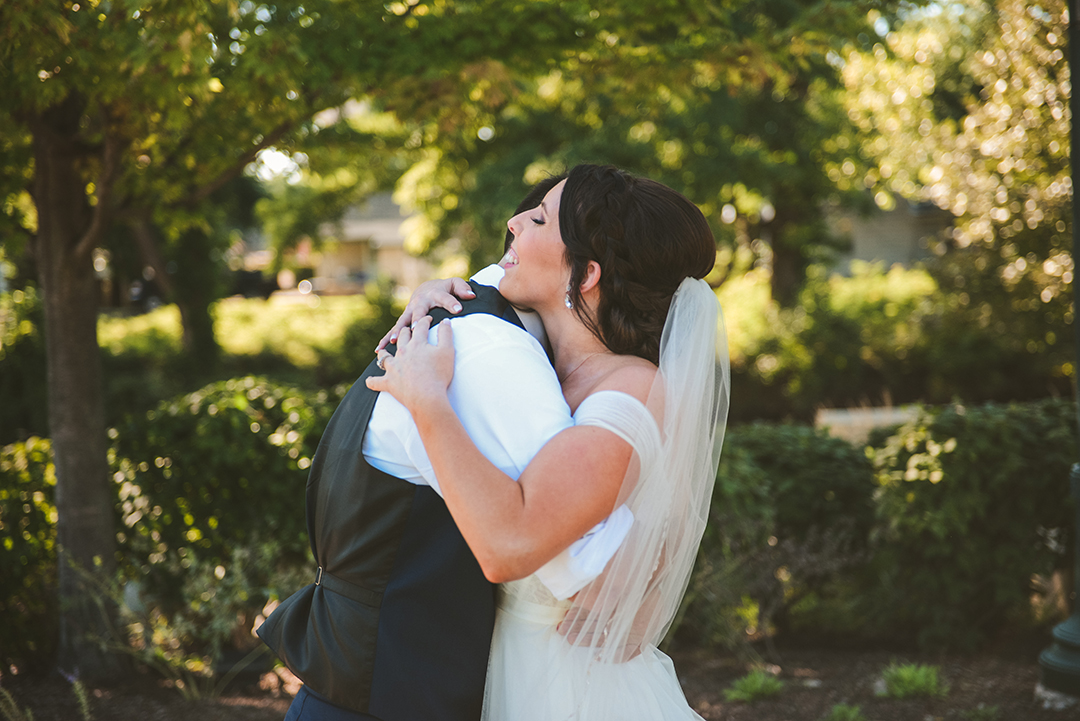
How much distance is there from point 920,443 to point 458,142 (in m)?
4.05

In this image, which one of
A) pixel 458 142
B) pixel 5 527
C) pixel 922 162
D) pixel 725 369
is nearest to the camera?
pixel 725 369

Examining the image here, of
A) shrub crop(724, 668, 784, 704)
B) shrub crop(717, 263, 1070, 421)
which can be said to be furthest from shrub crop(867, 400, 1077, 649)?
shrub crop(717, 263, 1070, 421)

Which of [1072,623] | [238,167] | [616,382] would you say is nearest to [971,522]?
[1072,623]

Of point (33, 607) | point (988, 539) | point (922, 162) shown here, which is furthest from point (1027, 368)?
point (33, 607)

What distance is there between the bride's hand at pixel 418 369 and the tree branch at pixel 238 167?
2884 millimetres

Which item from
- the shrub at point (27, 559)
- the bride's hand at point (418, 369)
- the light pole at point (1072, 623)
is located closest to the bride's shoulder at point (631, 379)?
the bride's hand at point (418, 369)

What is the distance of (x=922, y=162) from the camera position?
47.6ft

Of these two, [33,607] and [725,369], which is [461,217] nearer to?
[33,607]

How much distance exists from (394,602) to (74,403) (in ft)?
10.9

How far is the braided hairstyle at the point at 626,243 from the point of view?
185 centimetres

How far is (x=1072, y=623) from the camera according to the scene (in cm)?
407

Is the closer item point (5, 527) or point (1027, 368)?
point (5, 527)

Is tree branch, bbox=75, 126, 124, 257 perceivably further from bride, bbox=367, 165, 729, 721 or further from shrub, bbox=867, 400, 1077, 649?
shrub, bbox=867, 400, 1077, 649

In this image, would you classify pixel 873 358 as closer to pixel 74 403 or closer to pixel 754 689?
pixel 754 689
